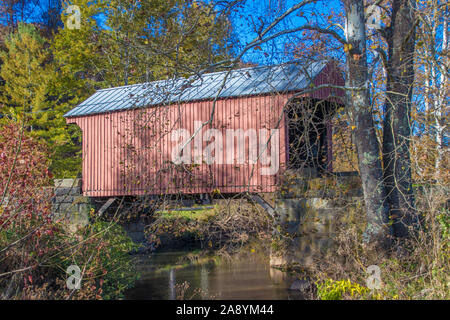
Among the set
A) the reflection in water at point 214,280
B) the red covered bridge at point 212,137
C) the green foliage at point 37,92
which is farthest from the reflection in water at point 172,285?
the green foliage at point 37,92

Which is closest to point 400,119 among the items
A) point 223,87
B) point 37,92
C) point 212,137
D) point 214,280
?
point 223,87

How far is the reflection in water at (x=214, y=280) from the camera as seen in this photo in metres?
8.16

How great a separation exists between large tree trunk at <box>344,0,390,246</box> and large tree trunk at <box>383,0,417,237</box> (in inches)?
6.9

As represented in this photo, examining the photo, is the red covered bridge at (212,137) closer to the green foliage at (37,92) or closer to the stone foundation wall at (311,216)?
the stone foundation wall at (311,216)

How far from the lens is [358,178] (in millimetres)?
8109

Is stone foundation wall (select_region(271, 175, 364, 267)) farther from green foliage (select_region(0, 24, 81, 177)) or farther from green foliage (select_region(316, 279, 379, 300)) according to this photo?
green foliage (select_region(0, 24, 81, 177))

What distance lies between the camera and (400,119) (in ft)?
22.5

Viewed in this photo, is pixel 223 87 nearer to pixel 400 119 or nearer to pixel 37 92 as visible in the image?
pixel 400 119

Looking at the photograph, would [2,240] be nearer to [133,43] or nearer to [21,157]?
[21,157]

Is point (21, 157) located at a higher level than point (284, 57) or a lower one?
lower

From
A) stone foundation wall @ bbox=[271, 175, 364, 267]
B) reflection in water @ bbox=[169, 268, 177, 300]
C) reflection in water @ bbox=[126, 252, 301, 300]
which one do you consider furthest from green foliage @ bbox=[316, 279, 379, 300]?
reflection in water @ bbox=[169, 268, 177, 300]

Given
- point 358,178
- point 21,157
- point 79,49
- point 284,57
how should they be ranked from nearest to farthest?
1. point 21,157
2. point 284,57
3. point 358,178
4. point 79,49
